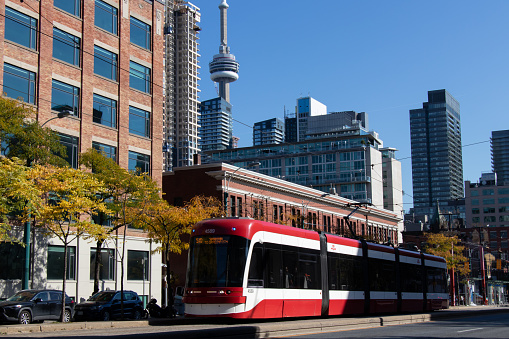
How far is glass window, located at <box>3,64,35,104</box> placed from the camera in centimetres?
3647

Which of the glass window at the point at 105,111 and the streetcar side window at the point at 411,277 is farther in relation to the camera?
the glass window at the point at 105,111

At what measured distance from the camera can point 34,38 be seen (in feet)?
126

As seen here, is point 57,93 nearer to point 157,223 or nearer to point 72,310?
point 157,223

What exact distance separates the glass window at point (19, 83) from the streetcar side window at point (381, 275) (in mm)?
22435

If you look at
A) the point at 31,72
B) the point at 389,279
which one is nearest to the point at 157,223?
the point at 31,72

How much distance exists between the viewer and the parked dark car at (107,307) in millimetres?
29609

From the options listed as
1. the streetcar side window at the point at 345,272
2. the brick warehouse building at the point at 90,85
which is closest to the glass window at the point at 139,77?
the brick warehouse building at the point at 90,85

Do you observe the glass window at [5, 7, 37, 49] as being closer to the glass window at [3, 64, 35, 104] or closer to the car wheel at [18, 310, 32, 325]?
the glass window at [3, 64, 35, 104]

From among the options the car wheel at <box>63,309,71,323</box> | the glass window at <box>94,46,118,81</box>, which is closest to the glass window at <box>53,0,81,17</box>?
the glass window at <box>94,46,118,81</box>

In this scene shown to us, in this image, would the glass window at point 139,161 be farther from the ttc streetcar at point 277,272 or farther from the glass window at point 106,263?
the ttc streetcar at point 277,272

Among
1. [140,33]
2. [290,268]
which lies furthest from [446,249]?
[290,268]

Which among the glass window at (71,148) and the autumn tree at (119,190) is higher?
the glass window at (71,148)

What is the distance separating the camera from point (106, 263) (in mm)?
42469

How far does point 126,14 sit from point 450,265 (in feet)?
168
